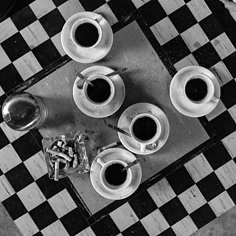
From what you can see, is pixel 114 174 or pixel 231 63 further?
pixel 231 63

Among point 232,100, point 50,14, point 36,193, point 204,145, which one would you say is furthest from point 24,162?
point 232,100

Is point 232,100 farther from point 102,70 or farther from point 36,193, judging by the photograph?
point 36,193

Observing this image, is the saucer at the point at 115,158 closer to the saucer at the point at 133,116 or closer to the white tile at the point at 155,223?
the saucer at the point at 133,116

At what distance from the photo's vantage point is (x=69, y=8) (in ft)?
4.69

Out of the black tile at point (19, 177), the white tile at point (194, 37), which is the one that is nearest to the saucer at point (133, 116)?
the white tile at point (194, 37)

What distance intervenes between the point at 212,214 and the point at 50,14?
2.94 feet

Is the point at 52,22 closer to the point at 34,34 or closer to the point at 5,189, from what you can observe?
the point at 34,34

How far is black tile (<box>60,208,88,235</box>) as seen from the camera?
56.1 inches

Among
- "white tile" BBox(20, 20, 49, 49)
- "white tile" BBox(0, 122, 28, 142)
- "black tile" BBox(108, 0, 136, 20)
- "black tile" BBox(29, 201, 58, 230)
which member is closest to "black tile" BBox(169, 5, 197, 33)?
"black tile" BBox(108, 0, 136, 20)

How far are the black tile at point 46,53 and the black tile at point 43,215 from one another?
492 millimetres

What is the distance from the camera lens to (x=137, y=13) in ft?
4.64

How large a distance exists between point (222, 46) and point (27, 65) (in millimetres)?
680

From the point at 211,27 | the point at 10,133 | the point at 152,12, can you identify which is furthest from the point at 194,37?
the point at 10,133

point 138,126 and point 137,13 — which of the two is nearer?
point 138,126
